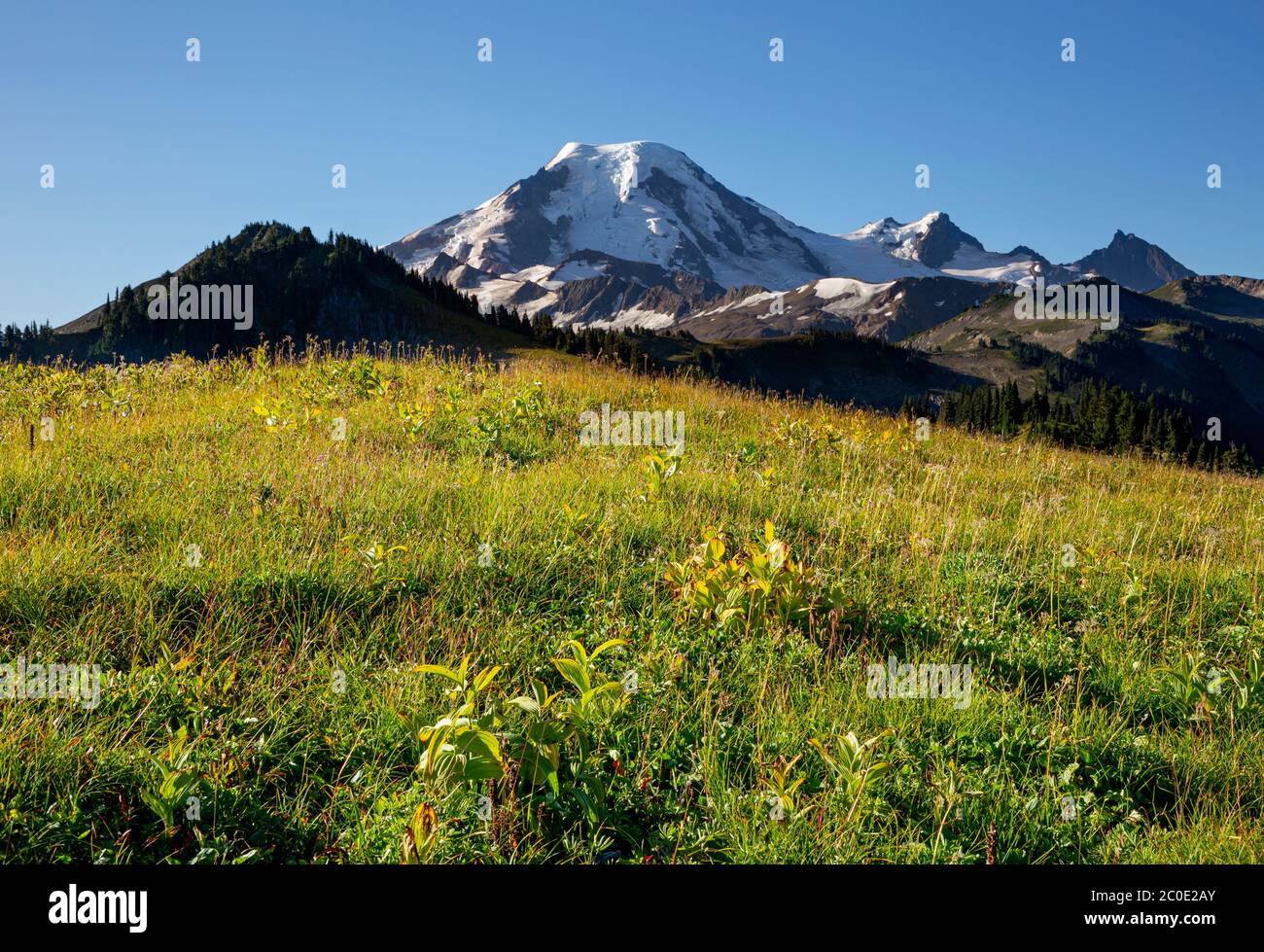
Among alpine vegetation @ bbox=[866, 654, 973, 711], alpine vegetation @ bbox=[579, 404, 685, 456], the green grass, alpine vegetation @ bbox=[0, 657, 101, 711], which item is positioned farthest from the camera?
alpine vegetation @ bbox=[579, 404, 685, 456]

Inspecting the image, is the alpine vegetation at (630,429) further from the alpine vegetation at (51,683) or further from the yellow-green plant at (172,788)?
the yellow-green plant at (172,788)

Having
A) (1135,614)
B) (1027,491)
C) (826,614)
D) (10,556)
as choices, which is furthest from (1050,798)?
(1027,491)

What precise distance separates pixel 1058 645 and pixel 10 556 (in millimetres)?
7561

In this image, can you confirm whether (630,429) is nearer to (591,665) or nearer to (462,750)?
(591,665)

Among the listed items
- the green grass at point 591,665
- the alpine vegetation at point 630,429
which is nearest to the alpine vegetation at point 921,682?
the green grass at point 591,665

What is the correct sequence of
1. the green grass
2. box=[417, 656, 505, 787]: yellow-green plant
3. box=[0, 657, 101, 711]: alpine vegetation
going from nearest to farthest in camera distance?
box=[417, 656, 505, 787]: yellow-green plant → the green grass → box=[0, 657, 101, 711]: alpine vegetation

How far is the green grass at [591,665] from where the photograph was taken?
10.6 ft

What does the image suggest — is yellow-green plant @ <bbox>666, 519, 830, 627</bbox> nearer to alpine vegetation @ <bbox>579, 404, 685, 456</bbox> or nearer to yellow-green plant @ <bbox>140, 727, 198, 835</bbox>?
yellow-green plant @ <bbox>140, 727, 198, 835</bbox>

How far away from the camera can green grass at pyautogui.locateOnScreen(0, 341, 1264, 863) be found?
3229mm

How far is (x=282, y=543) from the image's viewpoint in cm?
584

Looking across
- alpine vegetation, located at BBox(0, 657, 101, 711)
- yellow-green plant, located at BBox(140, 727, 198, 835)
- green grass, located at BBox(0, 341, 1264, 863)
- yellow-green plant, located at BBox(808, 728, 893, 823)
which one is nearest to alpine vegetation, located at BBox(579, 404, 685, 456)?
green grass, located at BBox(0, 341, 1264, 863)

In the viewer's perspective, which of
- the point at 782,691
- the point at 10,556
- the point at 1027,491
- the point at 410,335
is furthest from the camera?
the point at 410,335

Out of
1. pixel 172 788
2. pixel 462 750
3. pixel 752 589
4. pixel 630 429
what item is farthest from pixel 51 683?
pixel 630 429
